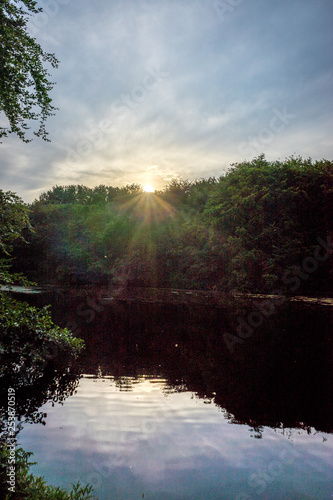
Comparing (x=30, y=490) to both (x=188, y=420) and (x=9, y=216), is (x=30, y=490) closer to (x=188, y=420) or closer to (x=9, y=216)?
(x=188, y=420)

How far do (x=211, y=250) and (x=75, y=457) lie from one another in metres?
40.8

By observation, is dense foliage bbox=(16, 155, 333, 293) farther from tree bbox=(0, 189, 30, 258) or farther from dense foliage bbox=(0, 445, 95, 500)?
dense foliage bbox=(0, 445, 95, 500)

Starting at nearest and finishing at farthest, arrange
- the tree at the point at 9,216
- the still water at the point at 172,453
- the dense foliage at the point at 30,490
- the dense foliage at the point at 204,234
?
the dense foliage at the point at 30,490 → the still water at the point at 172,453 → the tree at the point at 9,216 → the dense foliage at the point at 204,234

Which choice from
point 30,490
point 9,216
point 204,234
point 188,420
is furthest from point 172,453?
point 204,234

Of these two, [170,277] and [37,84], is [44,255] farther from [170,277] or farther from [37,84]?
[37,84]

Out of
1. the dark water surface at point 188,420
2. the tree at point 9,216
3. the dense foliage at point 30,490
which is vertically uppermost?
the tree at point 9,216

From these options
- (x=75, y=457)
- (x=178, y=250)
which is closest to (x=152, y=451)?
(x=75, y=457)

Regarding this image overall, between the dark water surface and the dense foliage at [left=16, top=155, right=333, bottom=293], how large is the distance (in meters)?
25.4

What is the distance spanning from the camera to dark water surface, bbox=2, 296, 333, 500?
5137mm

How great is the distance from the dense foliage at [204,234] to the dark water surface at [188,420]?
999 inches

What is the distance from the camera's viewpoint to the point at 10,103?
9.55m

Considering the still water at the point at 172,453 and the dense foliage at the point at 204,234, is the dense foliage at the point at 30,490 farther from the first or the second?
the dense foliage at the point at 204,234

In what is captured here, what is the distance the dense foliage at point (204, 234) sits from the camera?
3916 centimetres

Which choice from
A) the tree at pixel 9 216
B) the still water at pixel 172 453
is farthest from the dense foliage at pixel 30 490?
the tree at pixel 9 216
